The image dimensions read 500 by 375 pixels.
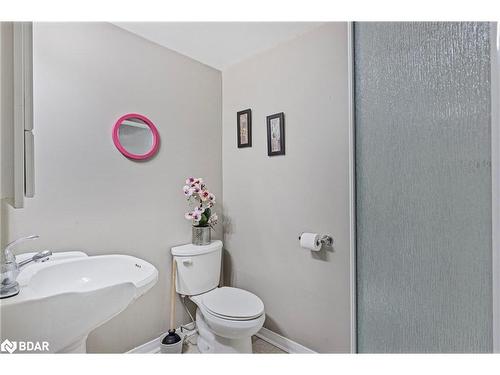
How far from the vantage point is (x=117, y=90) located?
1.44m

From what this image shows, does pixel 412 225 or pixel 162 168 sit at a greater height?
pixel 162 168

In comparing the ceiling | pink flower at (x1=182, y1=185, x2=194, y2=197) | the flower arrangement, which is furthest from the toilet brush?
the ceiling

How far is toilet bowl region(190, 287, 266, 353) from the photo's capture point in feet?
4.29

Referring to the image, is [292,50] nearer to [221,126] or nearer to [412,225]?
[221,126]

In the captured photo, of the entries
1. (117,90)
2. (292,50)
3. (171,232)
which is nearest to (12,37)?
(117,90)

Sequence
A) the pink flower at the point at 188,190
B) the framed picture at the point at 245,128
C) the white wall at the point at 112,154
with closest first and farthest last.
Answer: the white wall at the point at 112,154
the pink flower at the point at 188,190
the framed picture at the point at 245,128

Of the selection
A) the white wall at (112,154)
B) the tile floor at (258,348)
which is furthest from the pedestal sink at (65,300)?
the tile floor at (258,348)

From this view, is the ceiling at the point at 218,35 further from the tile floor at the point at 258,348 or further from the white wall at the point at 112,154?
the tile floor at the point at 258,348

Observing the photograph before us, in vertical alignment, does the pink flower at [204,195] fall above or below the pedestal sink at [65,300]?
above

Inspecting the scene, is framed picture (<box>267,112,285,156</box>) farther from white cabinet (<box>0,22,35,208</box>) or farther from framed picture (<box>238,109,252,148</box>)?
white cabinet (<box>0,22,35,208</box>)

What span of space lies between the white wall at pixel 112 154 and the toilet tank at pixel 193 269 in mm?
99

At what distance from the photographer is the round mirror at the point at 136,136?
4.76ft

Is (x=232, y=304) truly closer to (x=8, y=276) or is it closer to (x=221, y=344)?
(x=221, y=344)
